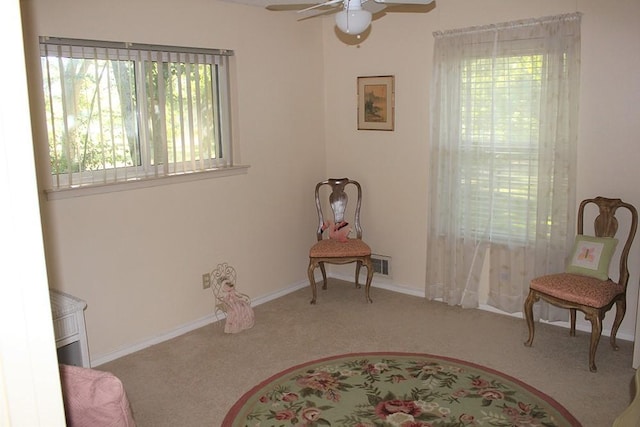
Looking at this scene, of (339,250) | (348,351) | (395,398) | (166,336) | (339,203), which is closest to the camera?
(395,398)

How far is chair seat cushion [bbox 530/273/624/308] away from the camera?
3727 millimetres

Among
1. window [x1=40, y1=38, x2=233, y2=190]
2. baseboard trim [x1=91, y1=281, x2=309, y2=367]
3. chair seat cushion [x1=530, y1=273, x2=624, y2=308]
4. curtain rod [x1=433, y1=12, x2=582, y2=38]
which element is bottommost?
baseboard trim [x1=91, y1=281, x2=309, y2=367]

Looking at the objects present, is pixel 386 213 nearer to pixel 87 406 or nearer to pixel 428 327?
pixel 428 327

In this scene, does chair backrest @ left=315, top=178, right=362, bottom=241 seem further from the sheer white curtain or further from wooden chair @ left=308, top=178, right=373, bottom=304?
the sheer white curtain

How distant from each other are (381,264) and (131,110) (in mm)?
2669

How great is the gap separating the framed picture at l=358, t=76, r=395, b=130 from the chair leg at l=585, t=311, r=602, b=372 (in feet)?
7.74

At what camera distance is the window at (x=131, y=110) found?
376cm

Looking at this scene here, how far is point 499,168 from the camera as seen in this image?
4648 mm

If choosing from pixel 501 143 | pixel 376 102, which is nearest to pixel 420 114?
pixel 376 102

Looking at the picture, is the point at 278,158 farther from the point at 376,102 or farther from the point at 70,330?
the point at 70,330

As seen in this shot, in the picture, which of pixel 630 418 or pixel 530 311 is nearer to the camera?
pixel 630 418

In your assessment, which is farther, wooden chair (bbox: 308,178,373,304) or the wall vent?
the wall vent

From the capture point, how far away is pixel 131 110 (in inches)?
164

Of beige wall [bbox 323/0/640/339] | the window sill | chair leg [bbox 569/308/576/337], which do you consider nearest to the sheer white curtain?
beige wall [bbox 323/0/640/339]
